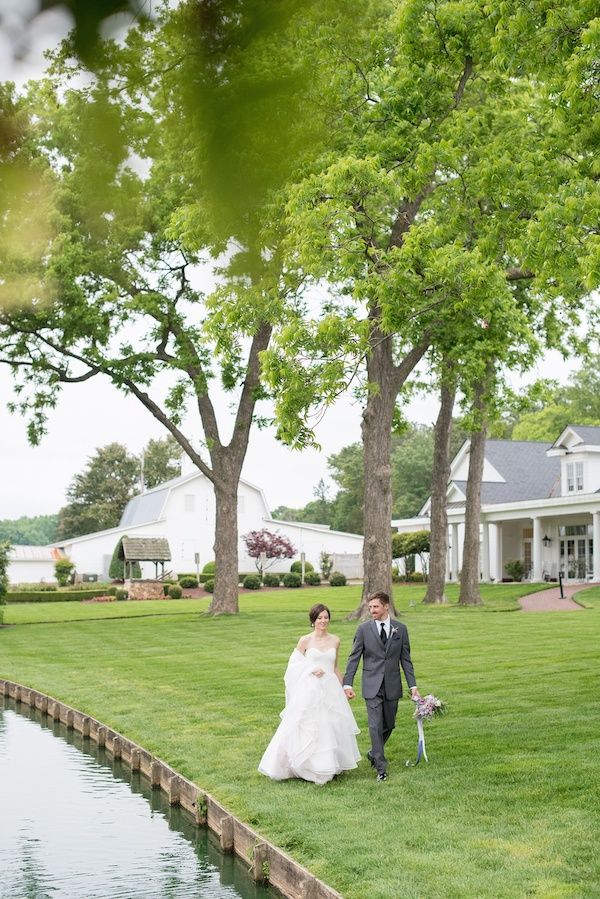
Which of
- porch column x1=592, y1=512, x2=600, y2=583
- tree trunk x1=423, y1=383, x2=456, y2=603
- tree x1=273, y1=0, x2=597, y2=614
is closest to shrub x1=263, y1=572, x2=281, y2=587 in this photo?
porch column x1=592, y1=512, x2=600, y2=583

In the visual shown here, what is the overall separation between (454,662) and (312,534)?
54.4m

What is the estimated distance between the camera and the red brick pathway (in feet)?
124

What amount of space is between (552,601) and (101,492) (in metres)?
60.8

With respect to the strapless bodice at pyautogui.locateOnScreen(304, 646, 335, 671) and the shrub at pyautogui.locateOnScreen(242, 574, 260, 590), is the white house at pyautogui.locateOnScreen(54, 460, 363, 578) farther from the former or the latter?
the strapless bodice at pyautogui.locateOnScreen(304, 646, 335, 671)

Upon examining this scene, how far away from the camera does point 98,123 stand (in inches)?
57.2

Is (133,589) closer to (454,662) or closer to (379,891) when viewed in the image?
(454,662)

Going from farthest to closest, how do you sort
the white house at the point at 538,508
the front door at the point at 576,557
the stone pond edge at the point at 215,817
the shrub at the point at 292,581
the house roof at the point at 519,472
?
the shrub at the point at 292,581
the house roof at the point at 519,472
the front door at the point at 576,557
the white house at the point at 538,508
the stone pond edge at the point at 215,817

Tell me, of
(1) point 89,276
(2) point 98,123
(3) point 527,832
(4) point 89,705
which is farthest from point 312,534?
(2) point 98,123

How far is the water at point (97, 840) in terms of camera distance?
947cm

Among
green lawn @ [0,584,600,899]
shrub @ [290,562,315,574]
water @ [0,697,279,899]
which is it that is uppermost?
shrub @ [290,562,315,574]

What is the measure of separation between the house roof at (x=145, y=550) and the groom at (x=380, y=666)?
2073 inches

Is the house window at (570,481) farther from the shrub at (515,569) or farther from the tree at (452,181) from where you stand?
the tree at (452,181)

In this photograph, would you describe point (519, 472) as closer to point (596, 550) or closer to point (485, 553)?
point (485, 553)

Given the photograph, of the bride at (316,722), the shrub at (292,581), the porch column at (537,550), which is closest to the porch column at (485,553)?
the porch column at (537,550)
